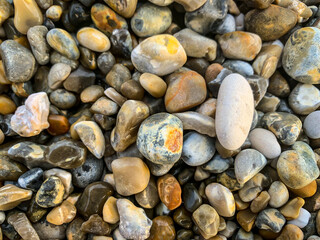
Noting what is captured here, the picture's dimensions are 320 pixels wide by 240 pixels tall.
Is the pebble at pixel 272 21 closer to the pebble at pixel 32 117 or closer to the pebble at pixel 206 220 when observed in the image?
the pebble at pixel 206 220

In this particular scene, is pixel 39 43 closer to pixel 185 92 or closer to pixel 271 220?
pixel 185 92

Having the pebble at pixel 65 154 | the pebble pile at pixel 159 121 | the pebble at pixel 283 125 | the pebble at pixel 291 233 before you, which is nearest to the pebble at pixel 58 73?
the pebble pile at pixel 159 121

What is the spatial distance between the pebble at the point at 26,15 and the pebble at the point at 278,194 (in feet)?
3.86

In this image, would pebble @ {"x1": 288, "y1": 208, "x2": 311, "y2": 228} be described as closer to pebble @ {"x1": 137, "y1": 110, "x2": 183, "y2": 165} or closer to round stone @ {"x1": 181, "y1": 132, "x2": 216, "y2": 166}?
round stone @ {"x1": 181, "y1": 132, "x2": 216, "y2": 166}

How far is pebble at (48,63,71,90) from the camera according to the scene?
3.49 ft

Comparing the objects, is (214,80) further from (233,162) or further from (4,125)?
(4,125)

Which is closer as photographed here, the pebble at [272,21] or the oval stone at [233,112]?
the oval stone at [233,112]

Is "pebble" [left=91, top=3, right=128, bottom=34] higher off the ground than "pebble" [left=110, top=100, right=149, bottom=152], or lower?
higher

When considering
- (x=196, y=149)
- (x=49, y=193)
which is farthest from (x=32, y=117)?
(x=196, y=149)

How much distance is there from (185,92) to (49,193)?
633 mm

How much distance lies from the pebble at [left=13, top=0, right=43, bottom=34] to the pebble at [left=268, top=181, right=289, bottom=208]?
1.18 metres

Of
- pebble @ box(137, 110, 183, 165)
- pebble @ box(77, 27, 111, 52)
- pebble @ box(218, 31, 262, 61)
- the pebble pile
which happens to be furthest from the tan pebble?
pebble @ box(77, 27, 111, 52)

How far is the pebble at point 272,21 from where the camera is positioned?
42.4 inches

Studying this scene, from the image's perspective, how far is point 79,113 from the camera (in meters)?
1.12
